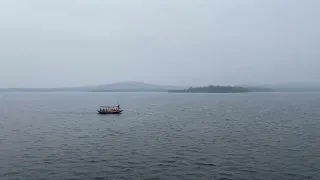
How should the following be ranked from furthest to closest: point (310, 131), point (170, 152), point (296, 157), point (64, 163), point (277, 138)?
point (310, 131) < point (277, 138) < point (170, 152) < point (296, 157) < point (64, 163)

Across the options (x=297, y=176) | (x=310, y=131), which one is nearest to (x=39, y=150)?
(x=297, y=176)

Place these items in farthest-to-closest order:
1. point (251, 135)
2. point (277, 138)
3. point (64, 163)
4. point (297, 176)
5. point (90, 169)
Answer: point (251, 135), point (277, 138), point (64, 163), point (90, 169), point (297, 176)

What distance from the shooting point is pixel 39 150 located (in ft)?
183

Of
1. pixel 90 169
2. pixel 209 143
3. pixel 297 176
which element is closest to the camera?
pixel 297 176

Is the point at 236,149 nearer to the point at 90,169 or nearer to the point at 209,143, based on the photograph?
the point at 209,143

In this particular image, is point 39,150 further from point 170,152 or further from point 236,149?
point 236,149

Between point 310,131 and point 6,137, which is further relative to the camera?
point 310,131

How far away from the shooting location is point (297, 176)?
1564 inches

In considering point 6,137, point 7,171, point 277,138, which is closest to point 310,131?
point 277,138

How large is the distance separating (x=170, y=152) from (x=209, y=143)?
1070cm

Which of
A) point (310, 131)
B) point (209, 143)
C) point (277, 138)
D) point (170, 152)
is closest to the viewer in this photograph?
point (170, 152)

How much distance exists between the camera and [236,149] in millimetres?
55125

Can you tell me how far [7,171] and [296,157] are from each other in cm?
4327

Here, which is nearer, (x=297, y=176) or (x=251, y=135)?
(x=297, y=176)
